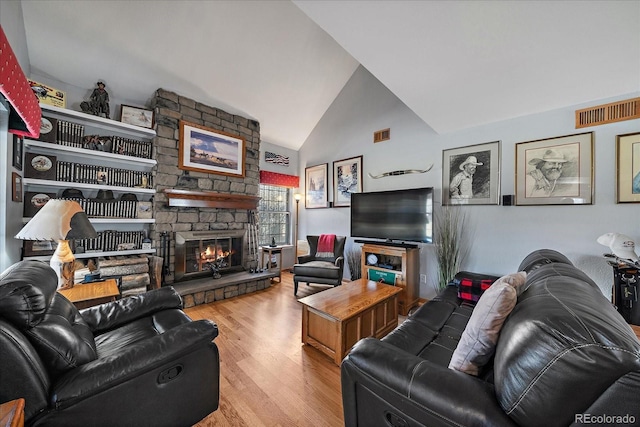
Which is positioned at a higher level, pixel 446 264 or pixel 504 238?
pixel 504 238

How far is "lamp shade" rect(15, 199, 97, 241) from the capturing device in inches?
62.8

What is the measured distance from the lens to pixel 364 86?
425cm

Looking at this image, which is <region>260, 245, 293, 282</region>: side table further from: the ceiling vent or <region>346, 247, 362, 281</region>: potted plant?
the ceiling vent

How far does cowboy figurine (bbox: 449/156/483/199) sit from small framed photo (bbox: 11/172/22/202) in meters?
4.58

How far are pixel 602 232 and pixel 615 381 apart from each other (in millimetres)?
2698

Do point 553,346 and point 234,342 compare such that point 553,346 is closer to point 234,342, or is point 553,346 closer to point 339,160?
point 234,342

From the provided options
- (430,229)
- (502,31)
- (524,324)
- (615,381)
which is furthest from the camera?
(430,229)

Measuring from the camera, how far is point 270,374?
1.85 metres

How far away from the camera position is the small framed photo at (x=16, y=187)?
6.51 ft

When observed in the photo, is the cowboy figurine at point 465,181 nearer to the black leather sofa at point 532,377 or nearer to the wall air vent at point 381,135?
the wall air vent at point 381,135

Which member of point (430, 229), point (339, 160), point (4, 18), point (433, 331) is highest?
point (4, 18)

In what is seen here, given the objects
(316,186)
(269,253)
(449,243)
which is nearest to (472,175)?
(449,243)

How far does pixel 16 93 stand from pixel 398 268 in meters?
3.84

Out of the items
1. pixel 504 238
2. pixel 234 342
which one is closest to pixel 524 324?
pixel 234 342
